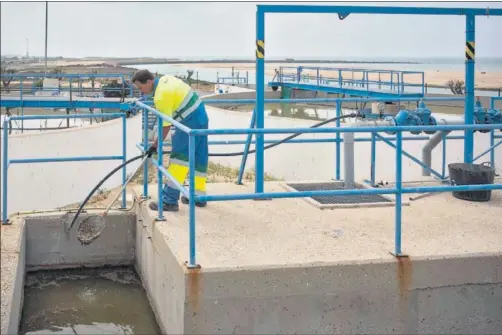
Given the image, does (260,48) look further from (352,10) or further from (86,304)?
(86,304)

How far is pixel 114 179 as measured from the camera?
1425 centimetres

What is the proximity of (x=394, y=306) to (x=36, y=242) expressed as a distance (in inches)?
166

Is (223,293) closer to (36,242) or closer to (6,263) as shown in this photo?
(6,263)

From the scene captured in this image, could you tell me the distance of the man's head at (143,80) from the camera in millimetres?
6242

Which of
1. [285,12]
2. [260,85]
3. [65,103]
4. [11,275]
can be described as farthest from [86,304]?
[65,103]

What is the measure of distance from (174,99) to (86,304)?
89.2 inches

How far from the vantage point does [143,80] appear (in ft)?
20.5

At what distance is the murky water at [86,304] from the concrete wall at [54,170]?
14.6ft

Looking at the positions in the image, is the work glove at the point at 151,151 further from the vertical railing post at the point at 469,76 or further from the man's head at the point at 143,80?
the vertical railing post at the point at 469,76

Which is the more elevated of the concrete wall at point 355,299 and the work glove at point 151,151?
the work glove at point 151,151

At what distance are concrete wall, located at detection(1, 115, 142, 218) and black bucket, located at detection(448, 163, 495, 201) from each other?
740 centimetres

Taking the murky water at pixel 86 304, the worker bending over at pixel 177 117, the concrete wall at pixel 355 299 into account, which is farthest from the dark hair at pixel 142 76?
the concrete wall at pixel 355 299

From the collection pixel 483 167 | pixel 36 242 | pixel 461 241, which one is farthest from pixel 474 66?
pixel 36 242

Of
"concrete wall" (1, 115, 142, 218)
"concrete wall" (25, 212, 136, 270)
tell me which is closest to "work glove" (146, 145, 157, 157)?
"concrete wall" (25, 212, 136, 270)
